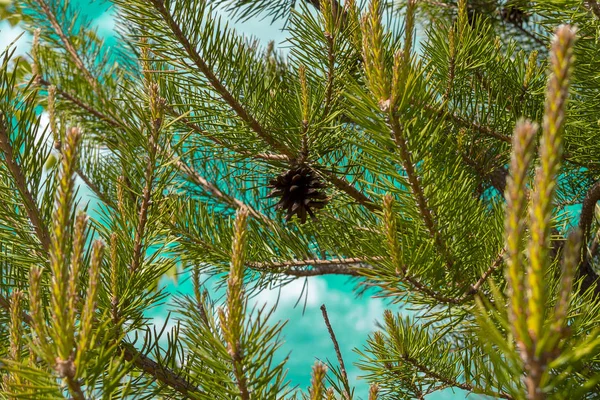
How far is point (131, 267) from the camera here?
63 cm

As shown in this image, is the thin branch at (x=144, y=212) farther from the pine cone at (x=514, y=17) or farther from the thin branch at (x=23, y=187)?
the pine cone at (x=514, y=17)

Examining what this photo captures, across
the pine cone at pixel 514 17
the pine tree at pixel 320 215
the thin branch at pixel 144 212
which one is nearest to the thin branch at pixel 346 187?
the pine tree at pixel 320 215

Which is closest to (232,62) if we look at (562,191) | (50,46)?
(562,191)

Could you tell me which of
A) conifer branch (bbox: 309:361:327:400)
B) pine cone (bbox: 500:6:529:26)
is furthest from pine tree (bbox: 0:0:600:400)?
pine cone (bbox: 500:6:529:26)

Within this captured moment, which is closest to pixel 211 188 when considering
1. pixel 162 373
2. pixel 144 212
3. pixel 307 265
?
pixel 307 265

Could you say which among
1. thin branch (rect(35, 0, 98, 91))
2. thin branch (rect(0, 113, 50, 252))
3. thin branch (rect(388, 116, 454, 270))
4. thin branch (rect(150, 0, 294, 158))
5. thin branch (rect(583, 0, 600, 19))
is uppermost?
thin branch (rect(35, 0, 98, 91))

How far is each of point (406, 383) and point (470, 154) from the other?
409mm

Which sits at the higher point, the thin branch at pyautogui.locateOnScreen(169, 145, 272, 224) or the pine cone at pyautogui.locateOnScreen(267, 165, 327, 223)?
the thin branch at pyautogui.locateOnScreen(169, 145, 272, 224)

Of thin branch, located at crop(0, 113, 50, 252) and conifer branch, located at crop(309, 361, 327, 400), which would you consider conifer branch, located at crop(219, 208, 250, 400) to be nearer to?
conifer branch, located at crop(309, 361, 327, 400)

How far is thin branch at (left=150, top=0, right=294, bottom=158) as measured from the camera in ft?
2.48

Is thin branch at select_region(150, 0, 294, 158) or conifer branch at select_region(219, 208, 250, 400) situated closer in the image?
conifer branch at select_region(219, 208, 250, 400)

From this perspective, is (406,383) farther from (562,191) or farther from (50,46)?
(50,46)

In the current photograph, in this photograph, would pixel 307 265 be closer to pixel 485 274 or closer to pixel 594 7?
pixel 485 274

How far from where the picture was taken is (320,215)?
97cm
